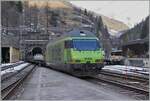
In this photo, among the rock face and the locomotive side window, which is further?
the rock face

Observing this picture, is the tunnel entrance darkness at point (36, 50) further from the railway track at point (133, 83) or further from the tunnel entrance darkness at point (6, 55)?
the railway track at point (133, 83)

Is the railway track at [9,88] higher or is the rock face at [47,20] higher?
the rock face at [47,20]

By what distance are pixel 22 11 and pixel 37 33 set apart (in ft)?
107

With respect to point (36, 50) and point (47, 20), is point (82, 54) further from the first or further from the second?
point (47, 20)

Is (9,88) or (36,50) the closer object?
(9,88)

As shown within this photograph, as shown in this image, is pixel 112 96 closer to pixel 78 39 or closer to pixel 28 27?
pixel 78 39

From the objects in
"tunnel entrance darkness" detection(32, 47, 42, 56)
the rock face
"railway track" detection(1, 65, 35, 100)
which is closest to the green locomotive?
"railway track" detection(1, 65, 35, 100)

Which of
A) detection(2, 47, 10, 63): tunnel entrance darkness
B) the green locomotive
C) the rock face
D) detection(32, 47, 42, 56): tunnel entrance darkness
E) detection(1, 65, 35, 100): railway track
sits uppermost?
the rock face

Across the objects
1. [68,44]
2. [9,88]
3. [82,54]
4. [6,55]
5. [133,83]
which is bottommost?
[9,88]

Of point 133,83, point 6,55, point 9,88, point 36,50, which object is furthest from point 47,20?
point 9,88

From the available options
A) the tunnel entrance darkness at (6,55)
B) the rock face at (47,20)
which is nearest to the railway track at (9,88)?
the tunnel entrance darkness at (6,55)

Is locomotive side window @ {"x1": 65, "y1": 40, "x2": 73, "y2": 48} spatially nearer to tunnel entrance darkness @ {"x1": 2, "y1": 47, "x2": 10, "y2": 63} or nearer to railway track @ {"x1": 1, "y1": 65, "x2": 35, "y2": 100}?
railway track @ {"x1": 1, "y1": 65, "x2": 35, "y2": 100}

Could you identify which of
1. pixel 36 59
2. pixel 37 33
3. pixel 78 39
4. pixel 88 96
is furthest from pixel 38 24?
pixel 88 96

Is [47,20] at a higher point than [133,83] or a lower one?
higher
